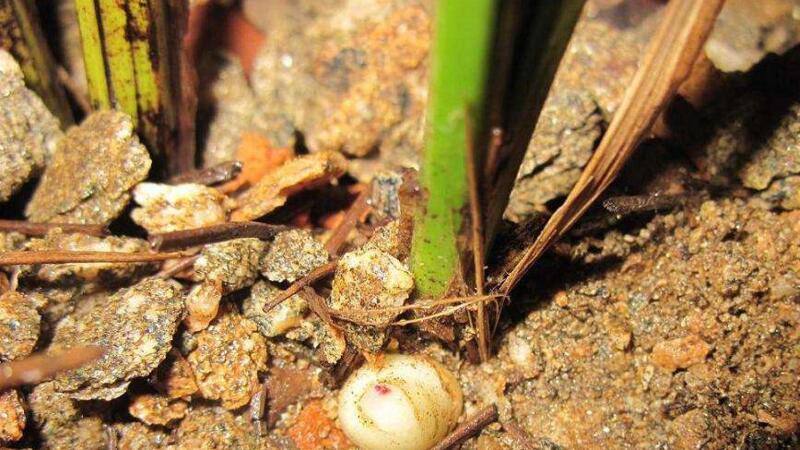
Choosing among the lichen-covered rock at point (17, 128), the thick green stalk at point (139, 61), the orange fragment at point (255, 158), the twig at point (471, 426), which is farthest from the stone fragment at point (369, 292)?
the lichen-covered rock at point (17, 128)

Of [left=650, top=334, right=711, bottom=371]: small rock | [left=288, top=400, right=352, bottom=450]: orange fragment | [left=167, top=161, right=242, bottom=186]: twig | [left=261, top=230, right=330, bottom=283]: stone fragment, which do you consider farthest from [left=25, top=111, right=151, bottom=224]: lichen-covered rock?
[left=650, top=334, right=711, bottom=371]: small rock

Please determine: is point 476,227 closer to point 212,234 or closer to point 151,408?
point 212,234

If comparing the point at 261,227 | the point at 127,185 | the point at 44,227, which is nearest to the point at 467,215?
the point at 261,227

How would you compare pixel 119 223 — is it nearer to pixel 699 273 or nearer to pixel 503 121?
pixel 503 121

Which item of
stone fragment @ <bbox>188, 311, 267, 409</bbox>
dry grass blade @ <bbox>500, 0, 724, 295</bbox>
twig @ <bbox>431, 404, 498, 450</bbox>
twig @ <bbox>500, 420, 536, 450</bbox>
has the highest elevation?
dry grass blade @ <bbox>500, 0, 724, 295</bbox>

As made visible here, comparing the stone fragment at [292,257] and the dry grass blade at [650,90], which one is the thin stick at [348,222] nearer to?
the stone fragment at [292,257]

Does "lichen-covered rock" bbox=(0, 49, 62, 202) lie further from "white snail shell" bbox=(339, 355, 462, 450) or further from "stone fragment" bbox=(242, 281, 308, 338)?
"white snail shell" bbox=(339, 355, 462, 450)
